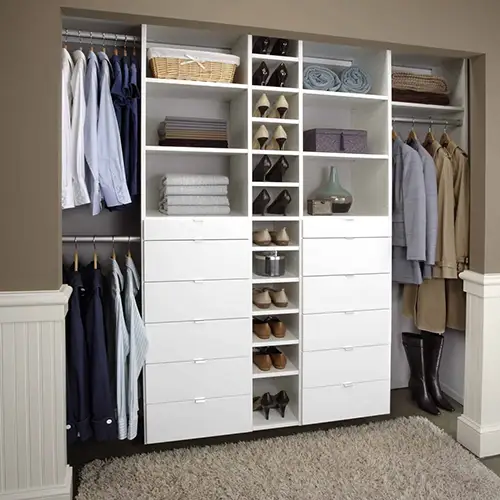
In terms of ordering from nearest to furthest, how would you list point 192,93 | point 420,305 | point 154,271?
point 154,271
point 192,93
point 420,305

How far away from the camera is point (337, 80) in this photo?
9.64 feet

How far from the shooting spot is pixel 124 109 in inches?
104

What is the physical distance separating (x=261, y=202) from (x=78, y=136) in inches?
37.5

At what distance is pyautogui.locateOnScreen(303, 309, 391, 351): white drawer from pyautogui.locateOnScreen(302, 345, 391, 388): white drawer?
36mm

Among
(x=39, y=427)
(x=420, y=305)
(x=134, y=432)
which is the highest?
(x=420, y=305)

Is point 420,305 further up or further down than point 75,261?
further down

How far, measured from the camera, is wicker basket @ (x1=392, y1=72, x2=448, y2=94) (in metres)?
3.19

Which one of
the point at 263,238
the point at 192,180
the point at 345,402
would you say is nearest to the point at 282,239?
the point at 263,238

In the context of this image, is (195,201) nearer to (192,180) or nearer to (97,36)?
(192,180)

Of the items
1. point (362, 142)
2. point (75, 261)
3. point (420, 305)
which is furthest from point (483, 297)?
point (75, 261)

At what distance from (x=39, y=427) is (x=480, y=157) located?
2.24 metres

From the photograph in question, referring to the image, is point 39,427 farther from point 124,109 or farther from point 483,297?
point 483,297

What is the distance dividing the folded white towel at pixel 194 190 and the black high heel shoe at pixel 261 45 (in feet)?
2.32

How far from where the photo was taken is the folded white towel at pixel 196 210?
8.87ft
